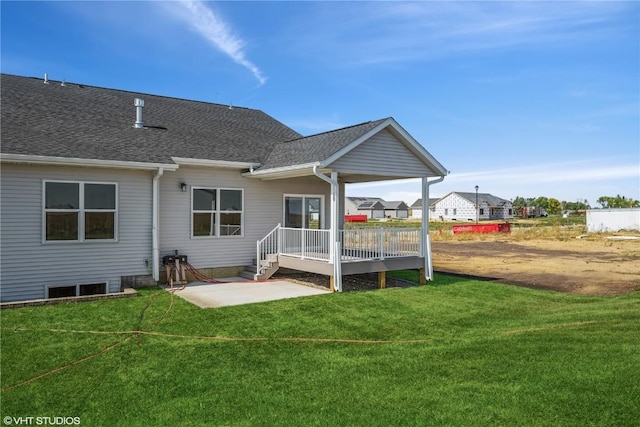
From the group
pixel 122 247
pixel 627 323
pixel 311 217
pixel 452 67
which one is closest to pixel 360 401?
pixel 627 323

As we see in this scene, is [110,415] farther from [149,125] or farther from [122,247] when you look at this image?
[149,125]

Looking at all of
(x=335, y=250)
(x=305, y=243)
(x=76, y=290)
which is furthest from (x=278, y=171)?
(x=76, y=290)

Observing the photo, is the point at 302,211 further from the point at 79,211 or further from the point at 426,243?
the point at 79,211

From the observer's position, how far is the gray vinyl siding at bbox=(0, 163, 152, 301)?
32.6 ft

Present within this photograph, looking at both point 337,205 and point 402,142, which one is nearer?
point 337,205

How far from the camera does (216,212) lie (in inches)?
512

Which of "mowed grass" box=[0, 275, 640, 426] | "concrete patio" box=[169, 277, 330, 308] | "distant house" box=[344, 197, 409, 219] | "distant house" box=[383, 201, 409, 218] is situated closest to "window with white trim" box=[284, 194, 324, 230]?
"concrete patio" box=[169, 277, 330, 308]

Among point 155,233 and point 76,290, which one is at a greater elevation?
point 155,233

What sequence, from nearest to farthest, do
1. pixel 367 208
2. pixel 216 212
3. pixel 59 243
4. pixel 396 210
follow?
pixel 59 243, pixel 216 212, pixel 367 208, pixel 396 210

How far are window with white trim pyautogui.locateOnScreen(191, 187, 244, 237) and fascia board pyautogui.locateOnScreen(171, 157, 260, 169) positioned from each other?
29.8 inches

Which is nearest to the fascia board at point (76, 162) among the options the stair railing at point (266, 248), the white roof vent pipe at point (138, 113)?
the white roof vent pipe at point (138, 113)

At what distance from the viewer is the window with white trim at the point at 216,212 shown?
41.8ft

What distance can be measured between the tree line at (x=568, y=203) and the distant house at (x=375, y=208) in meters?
32.9

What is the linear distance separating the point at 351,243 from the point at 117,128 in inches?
308
